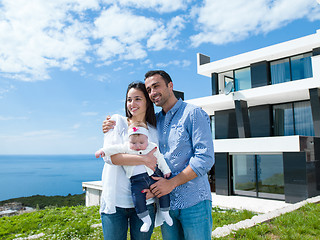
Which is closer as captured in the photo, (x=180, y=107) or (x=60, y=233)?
(x=180, y=107)

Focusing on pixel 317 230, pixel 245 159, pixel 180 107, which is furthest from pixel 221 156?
pixel 180 107

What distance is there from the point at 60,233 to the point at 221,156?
1198 cm

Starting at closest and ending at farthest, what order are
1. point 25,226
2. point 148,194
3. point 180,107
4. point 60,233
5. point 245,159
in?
1. point 148,194
2. point 180,107
3. point 60,233
4. point 25,226
5. point 245,159

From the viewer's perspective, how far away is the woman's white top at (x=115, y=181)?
8.10 feet

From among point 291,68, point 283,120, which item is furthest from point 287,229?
point 291,68

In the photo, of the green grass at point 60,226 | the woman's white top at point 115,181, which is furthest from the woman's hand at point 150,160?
the green grass at point 60,226

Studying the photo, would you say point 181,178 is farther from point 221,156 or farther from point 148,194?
point 221,156

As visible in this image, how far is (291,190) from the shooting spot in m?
13.3

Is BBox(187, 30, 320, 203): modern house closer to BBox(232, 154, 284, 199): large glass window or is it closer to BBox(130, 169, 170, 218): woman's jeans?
BBox(232, 154, 284, 199): large glass window

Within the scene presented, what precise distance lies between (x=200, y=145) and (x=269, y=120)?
1480 cm

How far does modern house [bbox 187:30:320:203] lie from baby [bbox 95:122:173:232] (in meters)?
12.4

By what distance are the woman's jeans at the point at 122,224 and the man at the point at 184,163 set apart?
289 mm

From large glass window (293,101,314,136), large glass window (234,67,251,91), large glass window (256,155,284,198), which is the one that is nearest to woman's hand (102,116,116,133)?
large glass window (256,155,284,198)

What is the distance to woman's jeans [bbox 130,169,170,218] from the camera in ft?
7.88
